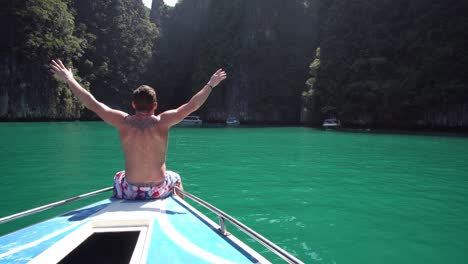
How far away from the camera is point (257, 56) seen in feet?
190

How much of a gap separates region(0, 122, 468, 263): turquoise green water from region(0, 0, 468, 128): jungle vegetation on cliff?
912 inches

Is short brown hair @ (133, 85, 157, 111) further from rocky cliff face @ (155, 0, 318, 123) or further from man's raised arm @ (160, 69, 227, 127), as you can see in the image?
rocky cliff face @ (155, 0, 318, 123)

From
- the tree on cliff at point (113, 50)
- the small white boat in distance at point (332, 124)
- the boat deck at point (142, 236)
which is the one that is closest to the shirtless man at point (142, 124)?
the boat deck at point (142, 236)

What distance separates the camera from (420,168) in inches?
398

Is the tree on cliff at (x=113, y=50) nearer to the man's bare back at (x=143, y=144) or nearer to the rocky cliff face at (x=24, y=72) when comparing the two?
the rocky cliff face at (x=24, y=72)

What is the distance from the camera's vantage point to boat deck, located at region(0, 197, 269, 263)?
2.04 metres

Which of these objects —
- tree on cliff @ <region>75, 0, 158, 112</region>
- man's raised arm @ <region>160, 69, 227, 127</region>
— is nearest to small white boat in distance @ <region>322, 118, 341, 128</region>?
man's raised arm @ <region>160, 69, 227, 127</region>

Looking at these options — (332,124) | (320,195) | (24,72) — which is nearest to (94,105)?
(320,195)

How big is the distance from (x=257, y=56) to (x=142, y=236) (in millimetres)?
57638

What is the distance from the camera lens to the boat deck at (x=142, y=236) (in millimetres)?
2043

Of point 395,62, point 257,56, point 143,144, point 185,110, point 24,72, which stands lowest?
point 143,144

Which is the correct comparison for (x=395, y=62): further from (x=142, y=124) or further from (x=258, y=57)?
(x=142, y=124)

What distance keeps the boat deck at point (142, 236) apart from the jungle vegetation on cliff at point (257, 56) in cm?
3220

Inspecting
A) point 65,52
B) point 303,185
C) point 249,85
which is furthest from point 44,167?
point 249,85
